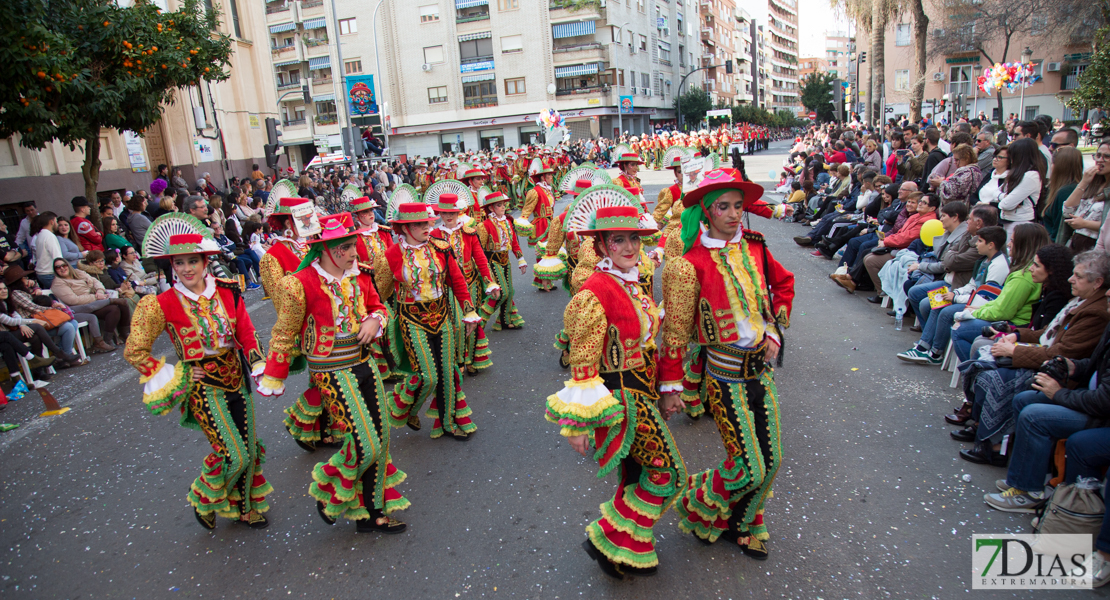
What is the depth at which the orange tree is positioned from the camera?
8.27 metres

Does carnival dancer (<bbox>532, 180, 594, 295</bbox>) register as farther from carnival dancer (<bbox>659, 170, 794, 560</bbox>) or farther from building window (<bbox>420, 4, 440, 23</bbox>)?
building window (<bbox>420, 4, 440, 23</bbox>)

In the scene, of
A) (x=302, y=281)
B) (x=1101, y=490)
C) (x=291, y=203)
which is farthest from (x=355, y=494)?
(x=1101, y=490)

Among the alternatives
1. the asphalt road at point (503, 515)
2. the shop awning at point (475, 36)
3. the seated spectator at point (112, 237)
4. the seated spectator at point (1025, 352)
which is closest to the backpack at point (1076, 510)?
the asphalt road at point (503, 515)

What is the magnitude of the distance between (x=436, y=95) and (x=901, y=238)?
164 ft

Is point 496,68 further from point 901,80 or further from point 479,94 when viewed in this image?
point 901,80

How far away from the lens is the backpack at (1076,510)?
3332 millimetres

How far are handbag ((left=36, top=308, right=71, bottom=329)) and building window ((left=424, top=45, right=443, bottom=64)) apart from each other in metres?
48.7

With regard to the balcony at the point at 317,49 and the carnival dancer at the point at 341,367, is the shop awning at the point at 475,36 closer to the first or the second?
the balcony at the point at 317,49

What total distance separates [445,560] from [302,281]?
182cm

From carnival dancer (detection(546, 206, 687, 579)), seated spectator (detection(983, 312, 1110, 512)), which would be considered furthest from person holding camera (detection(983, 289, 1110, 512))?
carnival dancer (detection(546, 206, 687, 579))

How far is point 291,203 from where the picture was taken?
5.46m

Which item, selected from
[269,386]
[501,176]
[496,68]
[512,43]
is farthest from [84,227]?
[512,43]

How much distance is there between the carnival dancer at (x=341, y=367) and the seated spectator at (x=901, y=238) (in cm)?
692

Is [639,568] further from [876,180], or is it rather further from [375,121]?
[375,121]
